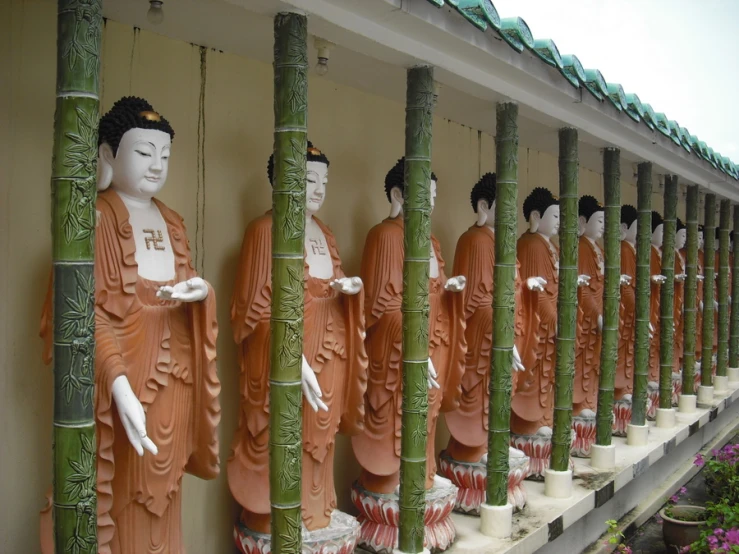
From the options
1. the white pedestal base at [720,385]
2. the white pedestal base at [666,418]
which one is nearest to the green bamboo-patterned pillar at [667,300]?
the white pedestal base at [666,418]

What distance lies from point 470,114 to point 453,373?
8.00 ft

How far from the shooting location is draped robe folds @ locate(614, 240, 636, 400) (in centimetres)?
982

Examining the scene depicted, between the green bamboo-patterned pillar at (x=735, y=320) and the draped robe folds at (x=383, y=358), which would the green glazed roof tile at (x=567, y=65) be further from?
the green bamboo-patterned pillar at (x=735, y=320)

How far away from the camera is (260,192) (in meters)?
5.55

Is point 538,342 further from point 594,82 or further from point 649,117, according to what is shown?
point 649,117

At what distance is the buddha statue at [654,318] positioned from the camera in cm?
1049

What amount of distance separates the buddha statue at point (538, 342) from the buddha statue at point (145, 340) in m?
4.05

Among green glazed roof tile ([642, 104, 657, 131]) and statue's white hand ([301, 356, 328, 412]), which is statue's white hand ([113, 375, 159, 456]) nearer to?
statue's white hand ([301, 356, 328, 412])

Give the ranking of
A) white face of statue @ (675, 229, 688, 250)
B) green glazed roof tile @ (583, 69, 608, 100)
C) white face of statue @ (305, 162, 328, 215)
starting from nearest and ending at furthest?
1. white face of statue @ (305, 162, 328, 215)
2. green glazed roof tile @ (583, 69, 608, 100)
3. white face of statue @ (675, 229, 688, 250)

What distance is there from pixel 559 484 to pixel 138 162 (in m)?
4.87

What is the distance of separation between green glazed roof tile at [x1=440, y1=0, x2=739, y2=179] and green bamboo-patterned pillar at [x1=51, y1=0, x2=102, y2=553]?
215 centimetres

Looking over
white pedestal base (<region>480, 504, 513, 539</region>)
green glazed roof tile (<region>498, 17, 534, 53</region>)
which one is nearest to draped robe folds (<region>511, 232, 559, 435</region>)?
white pedestal base (<region>480, 504, 513, 539</region>)

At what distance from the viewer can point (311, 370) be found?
457cm

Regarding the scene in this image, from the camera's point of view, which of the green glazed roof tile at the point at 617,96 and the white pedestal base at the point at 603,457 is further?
the white pedestal base at the point at 603,457
